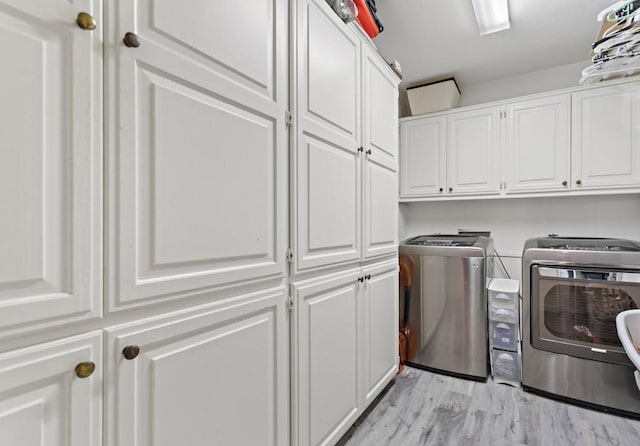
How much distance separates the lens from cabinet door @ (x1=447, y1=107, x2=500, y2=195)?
2693 millimetres

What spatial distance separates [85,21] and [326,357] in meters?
1.37

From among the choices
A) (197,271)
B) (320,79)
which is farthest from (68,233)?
(320,79)

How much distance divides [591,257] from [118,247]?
2.46 metres

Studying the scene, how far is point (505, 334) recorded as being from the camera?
2.28 m

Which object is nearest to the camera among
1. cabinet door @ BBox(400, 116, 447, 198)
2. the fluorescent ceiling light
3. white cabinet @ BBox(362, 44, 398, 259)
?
white cabinet @ BBox(362, 44, 398, 259)

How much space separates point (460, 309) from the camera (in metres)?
Result: 2.36

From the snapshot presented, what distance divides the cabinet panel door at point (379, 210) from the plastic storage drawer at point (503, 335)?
95 centimetres

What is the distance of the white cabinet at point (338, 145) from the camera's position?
127 cm

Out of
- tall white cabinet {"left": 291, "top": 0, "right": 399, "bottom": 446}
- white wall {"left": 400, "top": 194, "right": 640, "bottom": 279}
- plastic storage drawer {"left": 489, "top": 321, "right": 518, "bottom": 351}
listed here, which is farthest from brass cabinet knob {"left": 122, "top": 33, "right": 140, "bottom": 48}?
white wall {"left": 400, "top": 194, "right": 640, "bottom": 279}

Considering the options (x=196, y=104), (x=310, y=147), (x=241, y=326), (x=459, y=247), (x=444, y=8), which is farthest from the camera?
(x=459, y=247)

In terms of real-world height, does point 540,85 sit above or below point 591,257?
above

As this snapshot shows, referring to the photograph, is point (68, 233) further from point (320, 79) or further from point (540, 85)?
point (540, 85)

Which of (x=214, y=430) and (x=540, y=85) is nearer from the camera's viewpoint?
(x=214, y=430)

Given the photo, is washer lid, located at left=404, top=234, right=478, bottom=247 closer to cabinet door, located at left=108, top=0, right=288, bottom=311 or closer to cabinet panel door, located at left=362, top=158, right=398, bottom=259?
cabinet panel door, located at left=362, top=158, right=398, bottom=259
